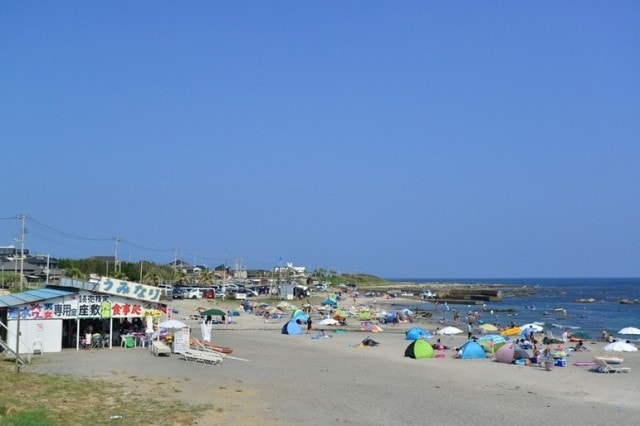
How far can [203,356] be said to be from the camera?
2656 centimetres

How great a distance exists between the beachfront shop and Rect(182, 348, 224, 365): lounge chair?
17.4 feet

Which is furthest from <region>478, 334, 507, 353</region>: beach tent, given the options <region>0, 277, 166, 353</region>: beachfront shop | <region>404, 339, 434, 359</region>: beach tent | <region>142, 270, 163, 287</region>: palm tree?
<region>142, 270, 163, 287</region>: palm tree

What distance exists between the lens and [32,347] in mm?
27453

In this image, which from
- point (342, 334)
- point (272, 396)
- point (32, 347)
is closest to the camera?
point (272, 396)

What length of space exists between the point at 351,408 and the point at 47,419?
308 inches

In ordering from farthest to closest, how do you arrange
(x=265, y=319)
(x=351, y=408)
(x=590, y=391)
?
(x=265, y=319), (x=590, y=391), (x=351, y=408)

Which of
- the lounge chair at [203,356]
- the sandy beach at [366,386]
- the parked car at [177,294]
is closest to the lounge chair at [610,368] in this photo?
the sandy beach at [366,386]

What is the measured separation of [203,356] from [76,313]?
6.94m

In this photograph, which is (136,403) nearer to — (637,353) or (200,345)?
(200,345)

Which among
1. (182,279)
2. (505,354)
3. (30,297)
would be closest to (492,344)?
(505,354)

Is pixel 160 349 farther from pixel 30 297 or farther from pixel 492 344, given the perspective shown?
pixel 492 344

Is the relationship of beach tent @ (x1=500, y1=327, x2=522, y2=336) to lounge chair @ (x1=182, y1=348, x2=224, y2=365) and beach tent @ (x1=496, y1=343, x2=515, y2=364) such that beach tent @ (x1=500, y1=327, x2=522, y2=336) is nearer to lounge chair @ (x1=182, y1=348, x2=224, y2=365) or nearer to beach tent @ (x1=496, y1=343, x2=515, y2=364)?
beach tent @ (x1=496, y1=343, x2=515, y2=364)

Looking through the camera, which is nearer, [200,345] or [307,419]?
[307,419]

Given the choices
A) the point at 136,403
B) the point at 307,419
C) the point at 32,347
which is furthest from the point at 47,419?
the point at 32,347
